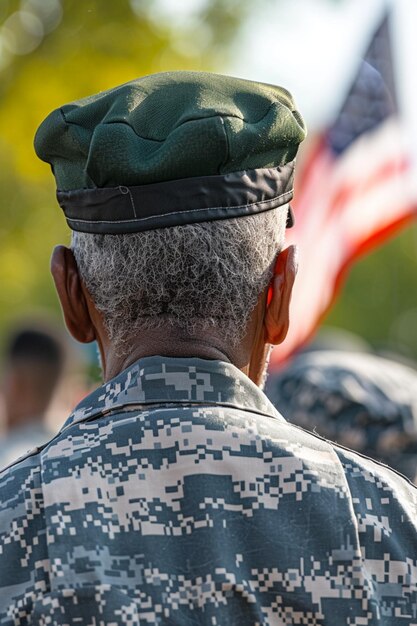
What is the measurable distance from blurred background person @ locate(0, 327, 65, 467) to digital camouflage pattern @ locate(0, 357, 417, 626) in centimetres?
344

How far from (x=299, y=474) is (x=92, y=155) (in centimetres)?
64

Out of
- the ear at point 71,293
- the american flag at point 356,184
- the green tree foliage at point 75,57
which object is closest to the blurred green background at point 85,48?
the green tree foliage at point 75,57

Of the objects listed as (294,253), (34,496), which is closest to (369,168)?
(294,253)

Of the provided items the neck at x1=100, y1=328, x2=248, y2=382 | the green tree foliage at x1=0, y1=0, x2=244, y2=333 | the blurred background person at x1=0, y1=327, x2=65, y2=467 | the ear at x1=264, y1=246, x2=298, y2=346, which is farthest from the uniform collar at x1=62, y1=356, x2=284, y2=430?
the green tree foliage at x1=0, y1=0, x2=244, y2=333

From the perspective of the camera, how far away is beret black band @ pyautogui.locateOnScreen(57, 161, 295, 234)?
1.85 m

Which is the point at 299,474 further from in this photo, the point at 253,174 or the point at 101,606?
the point at 253,174

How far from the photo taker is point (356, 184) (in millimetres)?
6113

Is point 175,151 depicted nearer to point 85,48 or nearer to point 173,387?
point 173,387

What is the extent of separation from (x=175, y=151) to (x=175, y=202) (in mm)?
86

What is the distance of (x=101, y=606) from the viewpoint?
1686mm

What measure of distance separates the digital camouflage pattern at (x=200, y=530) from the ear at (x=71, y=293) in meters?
0.26

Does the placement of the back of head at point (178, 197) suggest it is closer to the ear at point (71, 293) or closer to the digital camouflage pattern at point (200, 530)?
the ear at point (71, 293)

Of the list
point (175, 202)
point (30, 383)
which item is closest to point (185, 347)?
point (175, 202)

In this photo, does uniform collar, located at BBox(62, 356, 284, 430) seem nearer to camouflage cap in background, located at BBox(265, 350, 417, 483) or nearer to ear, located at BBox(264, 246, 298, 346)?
ear, located at BBox(264, 246, 298, 346)
